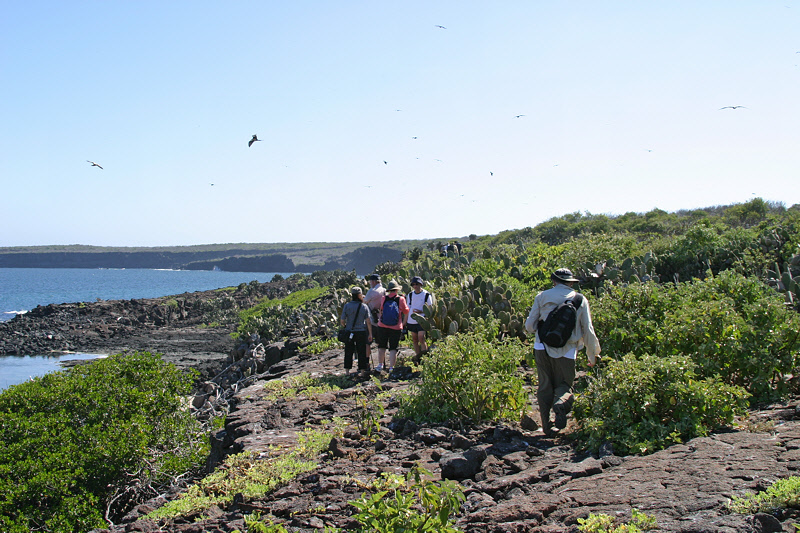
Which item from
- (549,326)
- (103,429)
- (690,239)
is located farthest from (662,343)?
(690,239)

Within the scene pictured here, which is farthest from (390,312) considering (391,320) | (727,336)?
(727,336)

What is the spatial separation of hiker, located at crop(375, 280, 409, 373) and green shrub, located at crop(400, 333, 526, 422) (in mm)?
3128

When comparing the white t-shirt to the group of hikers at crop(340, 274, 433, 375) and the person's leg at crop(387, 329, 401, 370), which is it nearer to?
the group of hikers at crop(340, 274, 433, 375)

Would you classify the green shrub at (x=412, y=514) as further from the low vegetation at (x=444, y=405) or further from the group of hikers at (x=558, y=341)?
the group of hikers at (x=558, y=341)

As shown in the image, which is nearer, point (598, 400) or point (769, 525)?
point (769, 525)

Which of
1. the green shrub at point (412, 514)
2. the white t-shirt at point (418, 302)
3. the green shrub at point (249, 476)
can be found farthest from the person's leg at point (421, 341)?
the green shrub at point (412, 514)

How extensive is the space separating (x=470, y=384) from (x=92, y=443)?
4371mm

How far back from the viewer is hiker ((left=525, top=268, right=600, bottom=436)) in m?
5.93

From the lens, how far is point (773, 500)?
306 centimetres

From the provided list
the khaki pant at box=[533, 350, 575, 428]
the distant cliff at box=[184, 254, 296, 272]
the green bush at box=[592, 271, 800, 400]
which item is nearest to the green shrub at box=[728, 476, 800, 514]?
the green bush at box=[592, 271, 800, 400]

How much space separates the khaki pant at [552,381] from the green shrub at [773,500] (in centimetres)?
267

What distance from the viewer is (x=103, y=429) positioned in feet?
24.4

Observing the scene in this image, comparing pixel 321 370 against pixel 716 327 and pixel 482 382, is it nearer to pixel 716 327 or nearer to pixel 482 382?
pixel 482 382

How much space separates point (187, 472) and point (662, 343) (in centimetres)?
560
